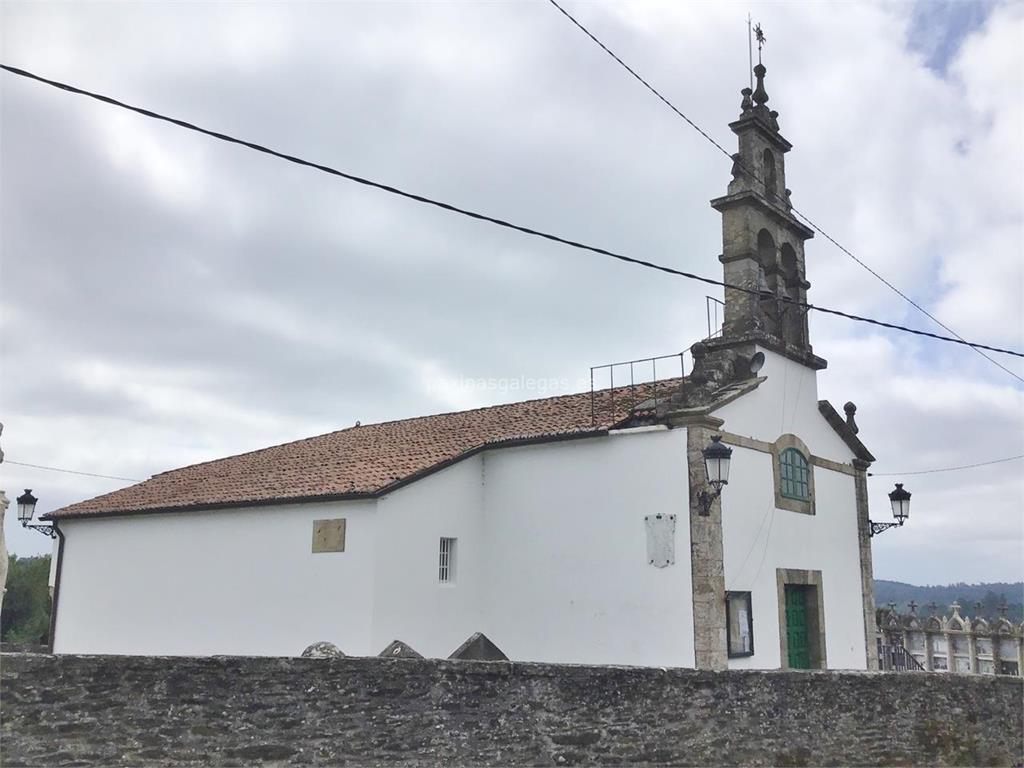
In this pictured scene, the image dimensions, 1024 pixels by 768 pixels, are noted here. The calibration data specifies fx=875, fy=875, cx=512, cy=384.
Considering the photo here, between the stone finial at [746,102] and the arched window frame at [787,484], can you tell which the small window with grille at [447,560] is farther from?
the stone finial at [746,102]

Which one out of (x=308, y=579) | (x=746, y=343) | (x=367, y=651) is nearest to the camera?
(x=367, y=651)

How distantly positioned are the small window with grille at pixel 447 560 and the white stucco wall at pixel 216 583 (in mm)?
1697

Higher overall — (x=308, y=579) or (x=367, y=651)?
(x=308, y=579)

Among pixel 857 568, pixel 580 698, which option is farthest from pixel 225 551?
pixel 857 568

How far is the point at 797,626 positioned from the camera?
15.1 m

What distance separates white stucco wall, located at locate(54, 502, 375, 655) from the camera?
43.9 ft

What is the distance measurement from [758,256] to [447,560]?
25.6 ft

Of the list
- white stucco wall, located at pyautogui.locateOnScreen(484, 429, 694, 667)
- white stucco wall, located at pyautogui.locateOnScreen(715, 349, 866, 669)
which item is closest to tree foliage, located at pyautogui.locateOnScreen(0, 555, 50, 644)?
white stucco wall, located at pyautogui.locateOnScreen(484, 429, 694, 667)

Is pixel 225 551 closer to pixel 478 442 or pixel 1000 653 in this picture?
pixel 478 442

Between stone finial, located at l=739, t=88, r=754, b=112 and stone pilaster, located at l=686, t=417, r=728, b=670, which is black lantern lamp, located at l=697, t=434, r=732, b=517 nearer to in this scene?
stone pilaster, located at l=686, t=417, r=728, b=670

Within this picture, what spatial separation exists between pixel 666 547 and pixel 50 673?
9.07 m

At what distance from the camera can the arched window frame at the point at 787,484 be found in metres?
14.9

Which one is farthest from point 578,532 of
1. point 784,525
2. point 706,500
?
point 784,525

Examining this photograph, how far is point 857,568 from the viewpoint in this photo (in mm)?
17031
